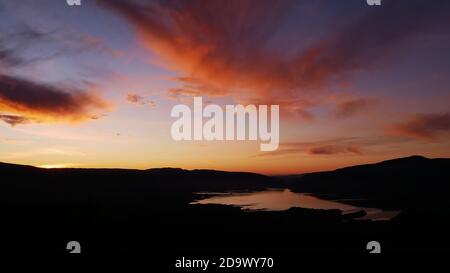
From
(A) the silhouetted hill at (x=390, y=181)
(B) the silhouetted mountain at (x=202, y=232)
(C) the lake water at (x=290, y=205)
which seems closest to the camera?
(B) the silhouetted mountain at (x=202, y=232)

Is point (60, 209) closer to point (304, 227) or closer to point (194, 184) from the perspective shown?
point (304, 227)

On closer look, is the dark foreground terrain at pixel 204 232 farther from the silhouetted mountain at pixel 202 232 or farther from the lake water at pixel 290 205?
the lake water at pixel 290 205

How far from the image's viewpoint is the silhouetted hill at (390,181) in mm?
76312

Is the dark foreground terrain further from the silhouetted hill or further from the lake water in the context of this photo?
the silhouetted hill

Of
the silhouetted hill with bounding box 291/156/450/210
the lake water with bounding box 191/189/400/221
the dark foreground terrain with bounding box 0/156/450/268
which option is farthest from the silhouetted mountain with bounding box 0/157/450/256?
the silhouetted hill with bounding box 291/156/450/210

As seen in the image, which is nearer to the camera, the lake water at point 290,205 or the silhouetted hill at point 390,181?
the lake water at point 290,205

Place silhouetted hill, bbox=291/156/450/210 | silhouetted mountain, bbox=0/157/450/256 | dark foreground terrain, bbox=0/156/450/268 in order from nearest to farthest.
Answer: dark foreground terrain, bbox=0/156/450/268, silhouetted mountain, bbox=0/157/450/256, silhouetted hill, bbox=291/156/450/210

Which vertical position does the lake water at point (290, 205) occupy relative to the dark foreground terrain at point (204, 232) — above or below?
below

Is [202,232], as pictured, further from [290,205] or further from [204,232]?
[290,205]

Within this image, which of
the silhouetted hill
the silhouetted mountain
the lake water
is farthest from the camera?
the silhouetted hill

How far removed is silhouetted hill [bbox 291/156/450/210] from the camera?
250 feet

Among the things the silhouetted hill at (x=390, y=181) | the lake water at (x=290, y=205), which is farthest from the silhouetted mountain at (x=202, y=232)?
the silhouetted hill at (x=390, y=181)

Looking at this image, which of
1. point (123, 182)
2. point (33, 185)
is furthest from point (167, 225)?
point (123, 182)
